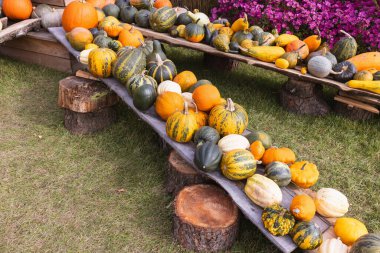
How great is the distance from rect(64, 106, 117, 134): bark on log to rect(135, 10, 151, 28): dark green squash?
1.95 m

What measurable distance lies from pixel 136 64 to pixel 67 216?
182 cm

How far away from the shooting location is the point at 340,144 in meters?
4.66

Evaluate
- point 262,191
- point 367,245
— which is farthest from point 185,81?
point 367,245

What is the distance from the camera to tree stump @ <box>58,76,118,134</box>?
4.39 metres

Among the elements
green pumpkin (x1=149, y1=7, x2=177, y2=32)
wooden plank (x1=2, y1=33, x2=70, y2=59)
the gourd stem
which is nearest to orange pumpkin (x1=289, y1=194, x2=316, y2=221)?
the gourd stem

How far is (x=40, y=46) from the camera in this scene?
6250mm

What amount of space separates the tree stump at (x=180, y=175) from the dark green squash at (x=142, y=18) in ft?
10.2

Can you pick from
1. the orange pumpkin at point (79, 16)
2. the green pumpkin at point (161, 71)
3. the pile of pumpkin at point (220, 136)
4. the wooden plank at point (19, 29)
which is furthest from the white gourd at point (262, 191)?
the wooden plank at point (19, 29)

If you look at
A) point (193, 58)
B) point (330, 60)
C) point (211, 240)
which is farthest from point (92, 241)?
point (193, 58)

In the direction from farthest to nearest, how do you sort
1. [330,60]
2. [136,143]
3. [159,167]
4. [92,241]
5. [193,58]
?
[193,58], [330,60], [136,143], [159,167], [92,241]

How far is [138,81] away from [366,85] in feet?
8.88

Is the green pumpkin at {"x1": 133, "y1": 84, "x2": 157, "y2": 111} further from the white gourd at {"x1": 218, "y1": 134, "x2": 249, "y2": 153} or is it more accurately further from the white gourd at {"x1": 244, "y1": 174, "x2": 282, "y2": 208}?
the white gourd at {"x1": 244, "y1": 174, "x2": 282, "y2": 208}

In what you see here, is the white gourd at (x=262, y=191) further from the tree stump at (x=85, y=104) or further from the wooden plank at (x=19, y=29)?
the wooden plank at (x=19, y=29)

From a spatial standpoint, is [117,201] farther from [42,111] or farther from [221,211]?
[42,111]
